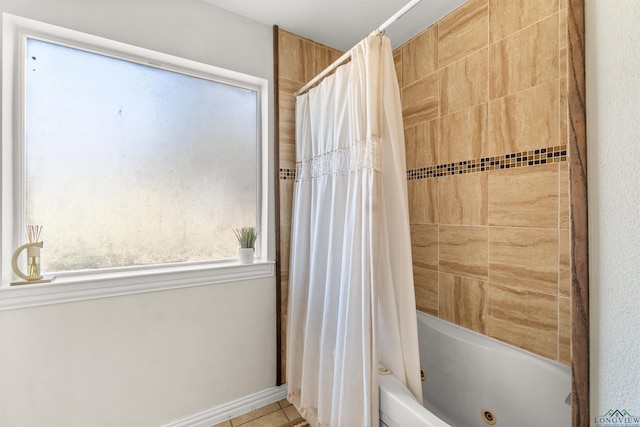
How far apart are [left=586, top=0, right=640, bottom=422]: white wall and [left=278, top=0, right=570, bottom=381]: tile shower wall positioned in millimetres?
862

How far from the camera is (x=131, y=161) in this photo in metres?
1.45

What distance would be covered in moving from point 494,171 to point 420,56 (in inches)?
38.1

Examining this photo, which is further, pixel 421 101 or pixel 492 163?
pixel 421 101

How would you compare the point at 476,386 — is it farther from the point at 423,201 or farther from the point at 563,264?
the point at 423,201

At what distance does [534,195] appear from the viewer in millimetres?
1308

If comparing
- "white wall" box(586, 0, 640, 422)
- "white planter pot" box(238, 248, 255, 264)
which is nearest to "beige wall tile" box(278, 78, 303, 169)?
"white planter pot" box(238, 248, 255, 264)

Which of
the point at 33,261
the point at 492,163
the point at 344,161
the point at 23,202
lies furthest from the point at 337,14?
the point at 33,261

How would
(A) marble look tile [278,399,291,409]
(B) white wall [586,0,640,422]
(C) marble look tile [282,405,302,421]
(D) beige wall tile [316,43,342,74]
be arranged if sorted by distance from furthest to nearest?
(D) beige wall tile [316,43,342,74]
(A) marble look tile [278,399,291,409]
(C) marble look tile [282,405,302,421]
(B) white wall [586,0,640,422]

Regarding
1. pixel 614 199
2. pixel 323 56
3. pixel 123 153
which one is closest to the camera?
pixel 614 199

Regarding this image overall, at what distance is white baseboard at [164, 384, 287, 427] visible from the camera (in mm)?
1477

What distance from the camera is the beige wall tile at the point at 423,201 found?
1.77m

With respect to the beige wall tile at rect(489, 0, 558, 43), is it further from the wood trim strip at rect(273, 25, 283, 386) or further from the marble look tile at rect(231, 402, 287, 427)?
the marble look tile at rect(231, 402, 287, 427)

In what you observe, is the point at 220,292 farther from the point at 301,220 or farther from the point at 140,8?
the point at 140,8

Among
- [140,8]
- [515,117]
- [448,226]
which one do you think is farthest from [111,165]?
[515,117]
